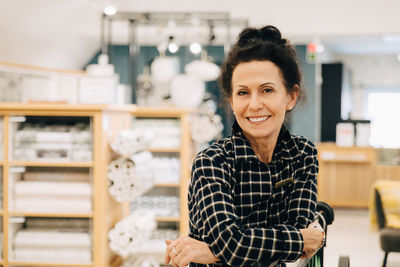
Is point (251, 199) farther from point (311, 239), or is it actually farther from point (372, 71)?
point (372, 71)

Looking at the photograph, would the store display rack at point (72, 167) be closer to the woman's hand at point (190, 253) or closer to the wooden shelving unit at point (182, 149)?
the wooden shelving unit at point (182, 149)

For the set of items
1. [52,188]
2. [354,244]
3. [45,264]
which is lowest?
[354,244]

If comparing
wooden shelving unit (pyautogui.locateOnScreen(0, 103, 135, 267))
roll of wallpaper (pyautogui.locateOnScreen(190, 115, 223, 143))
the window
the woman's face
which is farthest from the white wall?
the woman's face

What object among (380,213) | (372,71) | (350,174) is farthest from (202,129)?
(372,71)

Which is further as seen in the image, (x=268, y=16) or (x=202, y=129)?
(x=268, y=16)

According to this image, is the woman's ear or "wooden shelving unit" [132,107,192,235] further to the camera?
"wooden shelving unit" [132,107,192,235]

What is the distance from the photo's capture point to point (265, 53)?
1412 millimetres

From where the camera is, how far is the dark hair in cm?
142

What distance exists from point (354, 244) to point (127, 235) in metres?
3.77

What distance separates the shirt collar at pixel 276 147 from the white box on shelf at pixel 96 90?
218 centimetres

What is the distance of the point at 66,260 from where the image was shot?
3.54 metres

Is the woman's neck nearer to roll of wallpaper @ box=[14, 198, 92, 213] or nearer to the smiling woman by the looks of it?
the smiling woman

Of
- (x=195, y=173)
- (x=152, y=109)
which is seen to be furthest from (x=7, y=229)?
(x=195, y=173)

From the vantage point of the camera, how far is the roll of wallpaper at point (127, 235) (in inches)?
141
